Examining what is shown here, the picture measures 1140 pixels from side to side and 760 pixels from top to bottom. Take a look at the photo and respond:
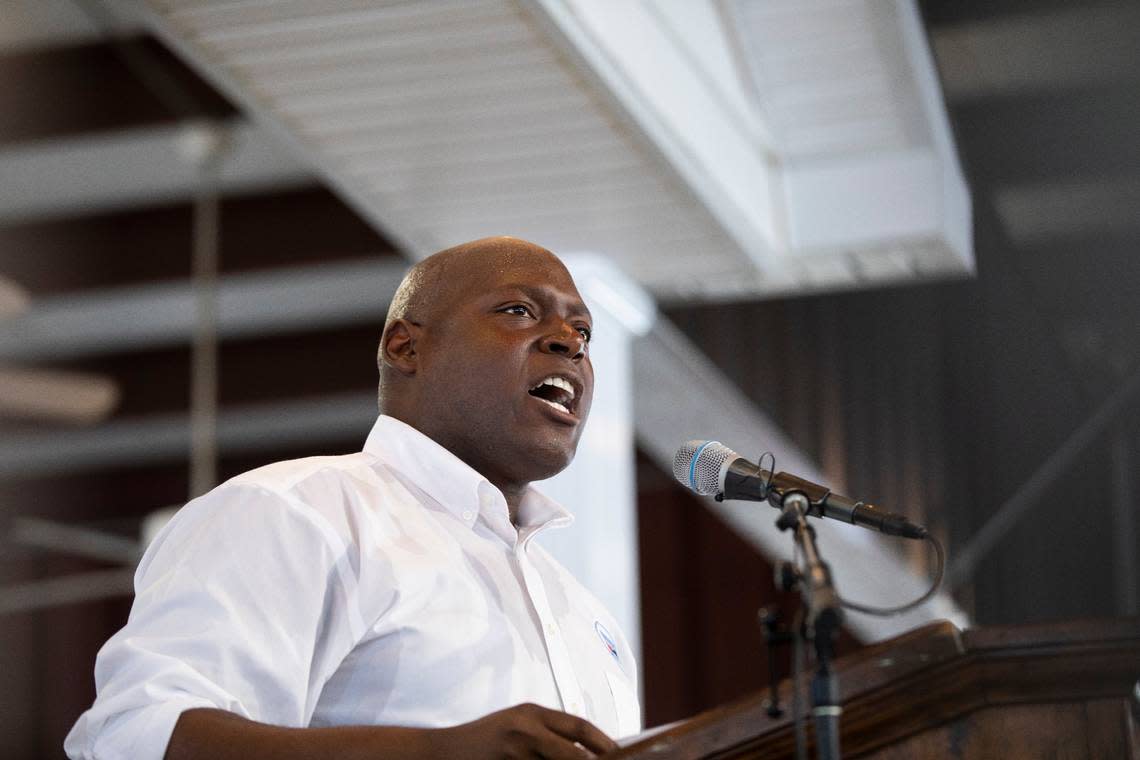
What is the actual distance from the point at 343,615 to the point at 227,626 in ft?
0.46

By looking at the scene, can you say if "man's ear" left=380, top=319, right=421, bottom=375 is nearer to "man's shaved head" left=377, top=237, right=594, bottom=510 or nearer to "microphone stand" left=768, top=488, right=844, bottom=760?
"man's shaved head" left=377, top=237, right=594, bottom=510

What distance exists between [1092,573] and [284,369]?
4.33 m

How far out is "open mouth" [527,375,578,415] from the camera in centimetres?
198

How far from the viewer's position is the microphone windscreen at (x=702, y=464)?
5.50 feet

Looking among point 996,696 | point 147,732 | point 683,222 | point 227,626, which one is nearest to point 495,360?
point 227,626

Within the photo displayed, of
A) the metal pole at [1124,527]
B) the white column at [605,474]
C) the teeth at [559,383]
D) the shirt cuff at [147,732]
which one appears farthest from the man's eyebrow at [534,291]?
the metal pole at [1124,527]

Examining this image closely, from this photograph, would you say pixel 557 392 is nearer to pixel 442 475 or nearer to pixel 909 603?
pixel 442 475

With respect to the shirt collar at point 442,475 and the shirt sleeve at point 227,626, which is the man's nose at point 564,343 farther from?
the shirt sleeve at point 227,626

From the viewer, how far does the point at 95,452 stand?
9.70 metres

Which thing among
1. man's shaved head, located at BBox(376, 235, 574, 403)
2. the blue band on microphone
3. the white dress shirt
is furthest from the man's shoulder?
the blue band on microphone

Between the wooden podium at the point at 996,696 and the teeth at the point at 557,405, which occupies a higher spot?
the teeth at the point at 557,405

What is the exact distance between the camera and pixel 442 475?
6.20 feet

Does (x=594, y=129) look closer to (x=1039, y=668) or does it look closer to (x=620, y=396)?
(x=620, y=396)

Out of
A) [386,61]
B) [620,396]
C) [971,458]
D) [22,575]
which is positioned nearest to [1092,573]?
[971,458]
